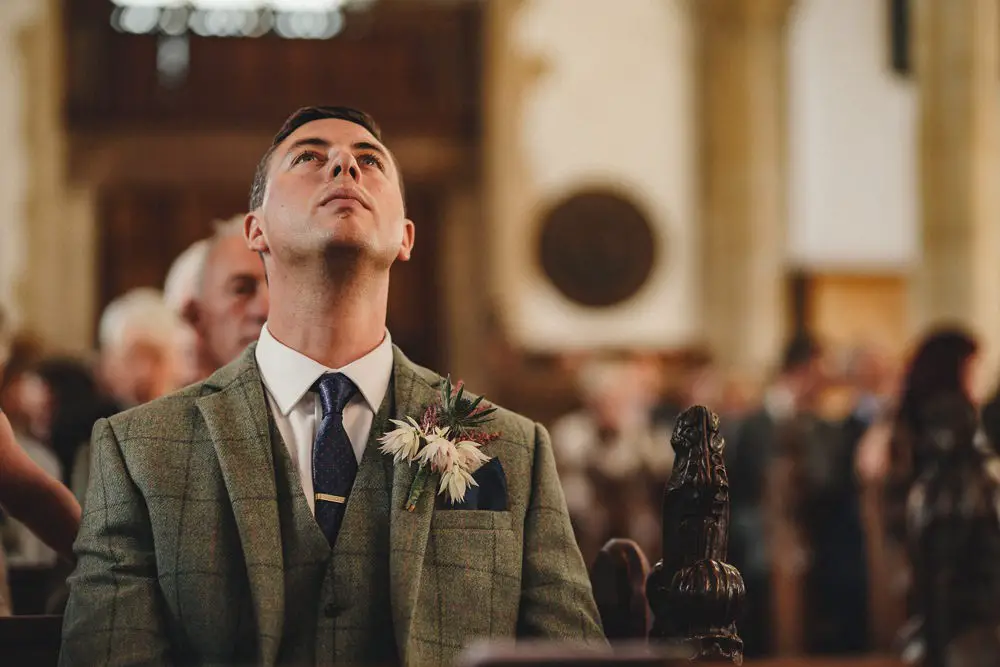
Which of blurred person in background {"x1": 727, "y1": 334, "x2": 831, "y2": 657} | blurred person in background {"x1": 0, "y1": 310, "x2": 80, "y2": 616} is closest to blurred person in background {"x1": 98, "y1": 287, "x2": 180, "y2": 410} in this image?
blurred person in background {"x1": 0, "y1": 310, "x2": 80, "y2": 616}

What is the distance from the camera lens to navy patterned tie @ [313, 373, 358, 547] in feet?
8.25

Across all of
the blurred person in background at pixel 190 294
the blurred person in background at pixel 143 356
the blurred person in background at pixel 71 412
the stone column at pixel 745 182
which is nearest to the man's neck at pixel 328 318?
the blurred person in background at pixel 190 294

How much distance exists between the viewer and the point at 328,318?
102 inches

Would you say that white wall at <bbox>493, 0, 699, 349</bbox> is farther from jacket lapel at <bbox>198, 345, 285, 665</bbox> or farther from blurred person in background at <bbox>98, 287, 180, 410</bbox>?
jacket lapel at <bbox>198, 345, 285, 665</bbox>

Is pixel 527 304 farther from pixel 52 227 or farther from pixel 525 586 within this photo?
pixel 525 586

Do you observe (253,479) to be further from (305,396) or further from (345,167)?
(345,167)

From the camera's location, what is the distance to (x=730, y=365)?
15688 millimetres

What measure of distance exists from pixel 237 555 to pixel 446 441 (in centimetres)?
42

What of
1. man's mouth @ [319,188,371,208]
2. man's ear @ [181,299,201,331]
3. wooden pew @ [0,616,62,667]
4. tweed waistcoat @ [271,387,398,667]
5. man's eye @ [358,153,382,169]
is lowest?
wooden pew @ [0,616,62,667]

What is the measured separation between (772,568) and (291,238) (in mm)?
6879

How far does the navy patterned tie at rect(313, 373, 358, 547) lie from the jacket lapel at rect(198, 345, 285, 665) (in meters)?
0.09

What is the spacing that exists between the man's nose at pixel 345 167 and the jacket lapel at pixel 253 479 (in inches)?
15.9

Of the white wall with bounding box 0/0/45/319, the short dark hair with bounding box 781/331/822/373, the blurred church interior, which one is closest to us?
the short dark hair with bounding box 781/331/822/373

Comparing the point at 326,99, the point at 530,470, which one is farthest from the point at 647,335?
the point at 530,470
